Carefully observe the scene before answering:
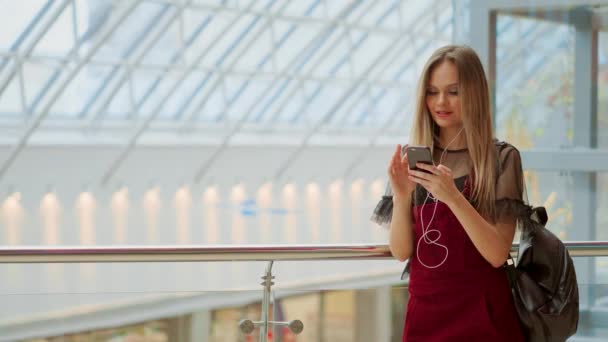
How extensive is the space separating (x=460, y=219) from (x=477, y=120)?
0.32 metres

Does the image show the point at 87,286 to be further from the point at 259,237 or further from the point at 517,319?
the point at 517,319

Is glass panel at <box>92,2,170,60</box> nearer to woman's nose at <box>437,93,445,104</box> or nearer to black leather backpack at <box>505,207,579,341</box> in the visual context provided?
woman's nose at <box>437,93,445,104</box>

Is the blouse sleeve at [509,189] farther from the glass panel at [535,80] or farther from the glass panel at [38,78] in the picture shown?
the glass panel at [38,78]

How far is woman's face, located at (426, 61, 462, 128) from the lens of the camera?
9.39 ft

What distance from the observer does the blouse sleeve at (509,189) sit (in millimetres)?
2789

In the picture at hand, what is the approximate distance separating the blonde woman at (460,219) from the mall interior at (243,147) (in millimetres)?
616

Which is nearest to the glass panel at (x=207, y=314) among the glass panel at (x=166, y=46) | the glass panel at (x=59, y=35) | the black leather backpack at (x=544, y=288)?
the black leather backpack at (x=544, y=288)

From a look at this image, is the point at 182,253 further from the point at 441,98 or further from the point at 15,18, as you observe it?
the point at 15,18

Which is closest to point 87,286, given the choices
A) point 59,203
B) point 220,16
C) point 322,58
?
point 59,203

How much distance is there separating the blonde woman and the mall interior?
62 cm

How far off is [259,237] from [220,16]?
299 inches

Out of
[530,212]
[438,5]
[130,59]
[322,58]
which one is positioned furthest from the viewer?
[438,5]

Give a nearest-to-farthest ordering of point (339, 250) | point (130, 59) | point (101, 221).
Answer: point (339, 250) → point (130, 59) → point (101, 221)

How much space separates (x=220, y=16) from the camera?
75.1ft
